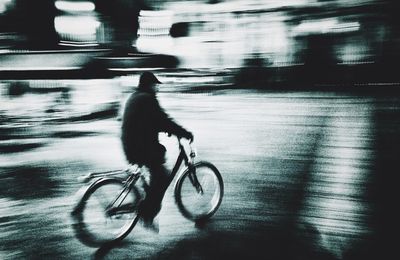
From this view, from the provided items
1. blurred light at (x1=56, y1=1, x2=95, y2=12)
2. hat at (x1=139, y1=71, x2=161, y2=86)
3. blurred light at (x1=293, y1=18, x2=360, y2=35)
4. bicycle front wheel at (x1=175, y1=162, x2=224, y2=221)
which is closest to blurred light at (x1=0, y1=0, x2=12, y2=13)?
blurred light at (x1=56, y1=1, x2=95, y2=12)

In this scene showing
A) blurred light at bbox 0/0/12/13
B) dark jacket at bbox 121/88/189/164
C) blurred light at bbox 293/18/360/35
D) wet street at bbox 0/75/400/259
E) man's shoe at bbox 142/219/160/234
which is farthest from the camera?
blurred light at bbox 0/0/12/13

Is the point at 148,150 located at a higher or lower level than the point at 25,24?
lower

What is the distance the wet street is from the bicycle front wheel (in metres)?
0.13

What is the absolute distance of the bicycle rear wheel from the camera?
3312 mm

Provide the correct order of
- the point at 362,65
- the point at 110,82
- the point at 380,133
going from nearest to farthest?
the point at 380,133, the point at 110,82, the point at 362,65

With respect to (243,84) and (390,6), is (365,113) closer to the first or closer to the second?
(390,6)

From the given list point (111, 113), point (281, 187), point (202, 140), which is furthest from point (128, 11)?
point (281, 187)

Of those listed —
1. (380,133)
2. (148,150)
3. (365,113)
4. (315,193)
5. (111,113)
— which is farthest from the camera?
(111,113)

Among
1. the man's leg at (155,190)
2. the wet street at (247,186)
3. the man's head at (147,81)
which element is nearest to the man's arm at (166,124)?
the man's head at (147,81)

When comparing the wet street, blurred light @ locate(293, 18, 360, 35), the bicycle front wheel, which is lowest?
the wet street

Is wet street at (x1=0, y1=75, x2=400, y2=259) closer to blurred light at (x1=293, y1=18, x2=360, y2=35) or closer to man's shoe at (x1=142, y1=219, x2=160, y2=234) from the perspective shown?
man's shoe at (x1=142, y1=219, x2=160, y2=234)

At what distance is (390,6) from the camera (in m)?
10.1

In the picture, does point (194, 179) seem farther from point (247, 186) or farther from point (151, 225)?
point (247, 186)

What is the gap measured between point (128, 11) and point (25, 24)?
19.5 feet
